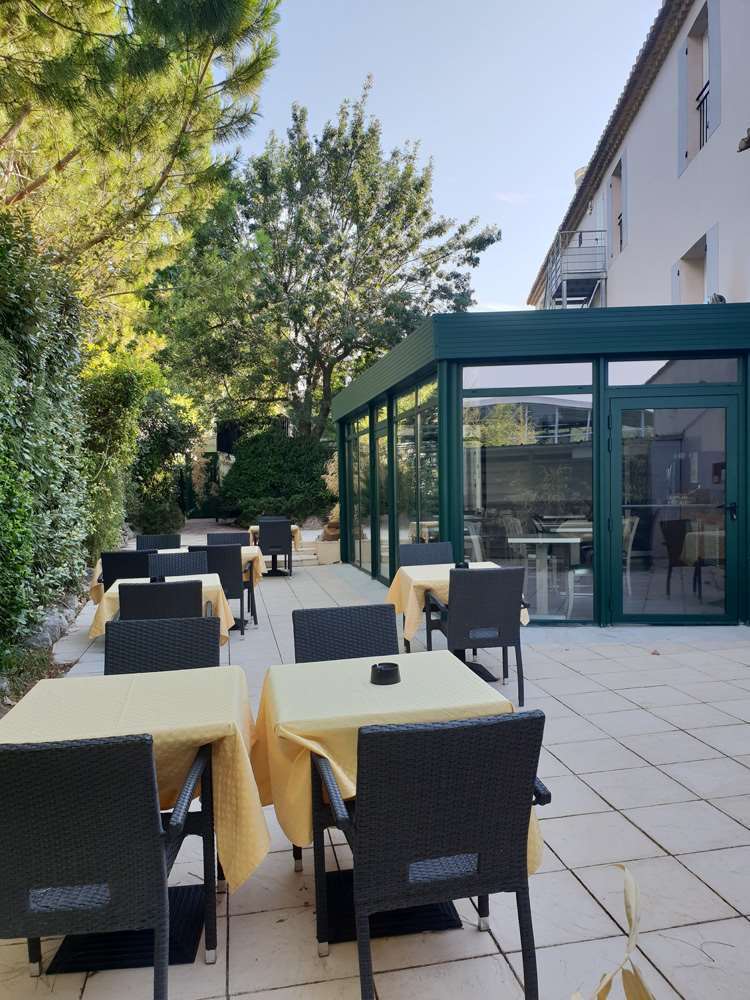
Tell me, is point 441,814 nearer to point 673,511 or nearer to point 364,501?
point 673,511

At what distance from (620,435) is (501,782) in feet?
18.0

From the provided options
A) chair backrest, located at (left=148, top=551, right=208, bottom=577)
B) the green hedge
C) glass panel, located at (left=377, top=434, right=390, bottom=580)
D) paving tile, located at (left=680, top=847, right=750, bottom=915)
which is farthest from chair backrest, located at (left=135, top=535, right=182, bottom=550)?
paving tile, located at (left=680, top=847, right=750, bottom=915)

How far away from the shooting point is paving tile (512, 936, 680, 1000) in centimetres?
217

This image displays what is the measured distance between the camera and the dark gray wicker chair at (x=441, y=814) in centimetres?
193

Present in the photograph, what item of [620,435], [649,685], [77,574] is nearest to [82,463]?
[77,574]

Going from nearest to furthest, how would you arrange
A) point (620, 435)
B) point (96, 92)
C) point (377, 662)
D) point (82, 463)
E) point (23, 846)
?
point (23, 846) → point (377, 662) → point (96, 92) → point (620, 435) → point (82, 463)

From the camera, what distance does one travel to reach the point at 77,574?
7.65m

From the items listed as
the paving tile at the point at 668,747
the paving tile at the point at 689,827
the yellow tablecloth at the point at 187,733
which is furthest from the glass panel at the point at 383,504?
the yellow tablecloth at the point at 187,733

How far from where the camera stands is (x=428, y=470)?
8.09m

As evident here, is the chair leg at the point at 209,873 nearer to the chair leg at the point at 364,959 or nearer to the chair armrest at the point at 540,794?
the chair leg at the point at 364,959

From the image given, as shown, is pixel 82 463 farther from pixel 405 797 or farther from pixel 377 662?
pixel 405 797

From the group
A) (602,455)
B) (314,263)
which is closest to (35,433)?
(602,455)

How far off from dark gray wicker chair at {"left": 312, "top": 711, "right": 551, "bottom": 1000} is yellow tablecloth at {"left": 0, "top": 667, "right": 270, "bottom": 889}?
411 mm

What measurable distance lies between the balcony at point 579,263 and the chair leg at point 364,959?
15.1 metres
